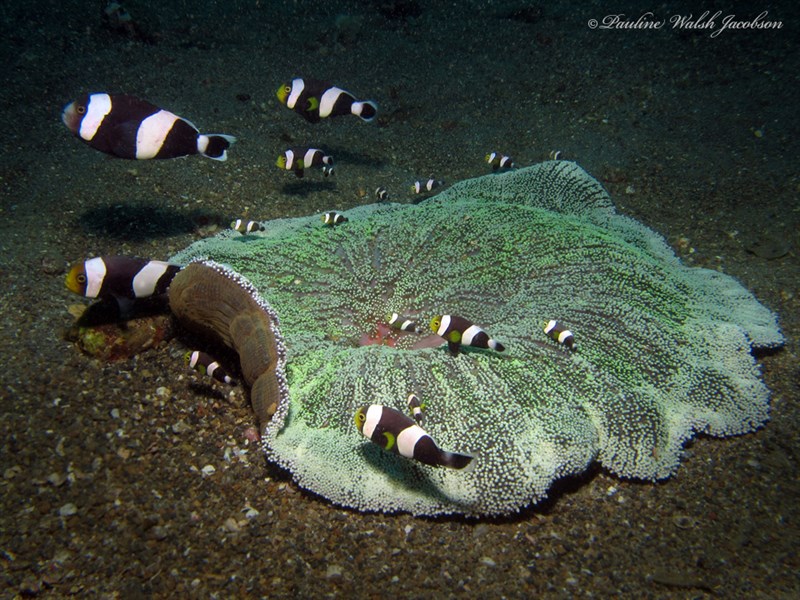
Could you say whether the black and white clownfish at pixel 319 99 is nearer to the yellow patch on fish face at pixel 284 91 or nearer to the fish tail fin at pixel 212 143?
the yellow patch on fish face at pixel 284 91

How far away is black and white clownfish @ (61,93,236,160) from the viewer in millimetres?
3176

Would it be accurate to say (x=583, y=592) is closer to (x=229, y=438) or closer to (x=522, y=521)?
(x=522, y=521)

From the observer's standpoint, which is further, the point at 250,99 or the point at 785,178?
the point at 250,99

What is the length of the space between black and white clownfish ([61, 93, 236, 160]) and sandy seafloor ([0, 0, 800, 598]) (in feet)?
3.31

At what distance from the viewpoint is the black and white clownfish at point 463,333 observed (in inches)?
98.2

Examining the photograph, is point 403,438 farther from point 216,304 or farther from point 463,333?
point 216,304

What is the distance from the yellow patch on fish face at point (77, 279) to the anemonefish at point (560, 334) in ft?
8.67

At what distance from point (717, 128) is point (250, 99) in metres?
6.20

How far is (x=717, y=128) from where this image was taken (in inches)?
244

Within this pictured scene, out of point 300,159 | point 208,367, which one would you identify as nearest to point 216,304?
point 208,367

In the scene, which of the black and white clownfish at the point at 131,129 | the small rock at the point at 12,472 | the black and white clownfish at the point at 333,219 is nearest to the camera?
the small rock at the point at 12,472

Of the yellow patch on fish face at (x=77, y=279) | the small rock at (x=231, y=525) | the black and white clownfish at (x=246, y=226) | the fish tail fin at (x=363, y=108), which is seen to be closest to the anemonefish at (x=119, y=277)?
the yellow patch on fish face at (x=77, y=279)

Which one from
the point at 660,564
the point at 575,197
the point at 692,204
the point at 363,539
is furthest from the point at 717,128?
the point at 363,539

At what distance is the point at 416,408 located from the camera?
234 cm
